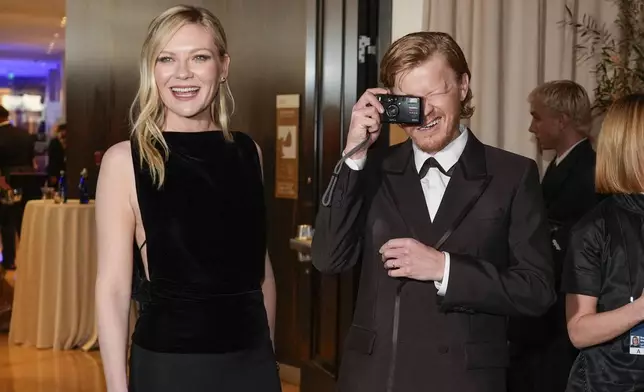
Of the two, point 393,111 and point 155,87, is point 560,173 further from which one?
point 155,87

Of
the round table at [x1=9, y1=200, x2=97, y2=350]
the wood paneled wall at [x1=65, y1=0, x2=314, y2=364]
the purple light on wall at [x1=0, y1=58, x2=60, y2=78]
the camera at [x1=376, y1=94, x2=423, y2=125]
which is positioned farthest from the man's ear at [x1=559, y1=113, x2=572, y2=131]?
the purple light on wall at [x1=0, y1=58, x2=60, y2=78]

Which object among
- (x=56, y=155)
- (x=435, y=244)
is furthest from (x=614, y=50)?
(x=56, y=155)

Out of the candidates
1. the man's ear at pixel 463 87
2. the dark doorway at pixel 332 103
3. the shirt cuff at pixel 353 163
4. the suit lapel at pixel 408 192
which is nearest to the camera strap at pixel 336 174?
the shirt cuff at pixel 353 163

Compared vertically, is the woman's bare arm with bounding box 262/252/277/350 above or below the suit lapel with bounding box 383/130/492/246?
below

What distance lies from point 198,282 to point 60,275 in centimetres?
460

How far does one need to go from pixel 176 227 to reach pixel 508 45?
2418 millimetres

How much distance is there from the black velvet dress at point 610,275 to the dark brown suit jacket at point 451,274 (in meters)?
Answer: 0.27

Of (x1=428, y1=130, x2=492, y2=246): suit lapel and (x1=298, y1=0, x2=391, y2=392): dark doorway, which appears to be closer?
(x1=428, y1=130, x2=492, y2=246): suit lapel

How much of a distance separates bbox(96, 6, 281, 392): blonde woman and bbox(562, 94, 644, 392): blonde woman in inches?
29.0

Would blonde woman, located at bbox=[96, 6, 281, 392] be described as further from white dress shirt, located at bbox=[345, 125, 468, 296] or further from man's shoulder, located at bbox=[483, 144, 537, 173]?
man's shoulder, located at bbox=[483, 144, 537, 173]

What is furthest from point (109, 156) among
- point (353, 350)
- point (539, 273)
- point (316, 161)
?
point (316, 161)

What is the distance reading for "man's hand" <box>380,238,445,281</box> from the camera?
1776 mm

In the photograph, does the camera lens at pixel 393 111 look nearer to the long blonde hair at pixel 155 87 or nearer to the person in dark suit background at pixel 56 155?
the long blonde hair at pixel 155 87

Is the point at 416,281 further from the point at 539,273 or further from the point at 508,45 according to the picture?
the point at 508,45
